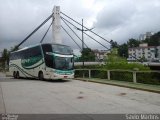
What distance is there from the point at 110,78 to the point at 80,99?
12.8m

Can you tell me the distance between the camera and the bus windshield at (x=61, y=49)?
26.8m

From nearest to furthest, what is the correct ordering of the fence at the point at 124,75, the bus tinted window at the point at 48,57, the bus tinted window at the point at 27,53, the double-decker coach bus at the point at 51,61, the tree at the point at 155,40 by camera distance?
the fence at the point at 124,75, the double-decker coach bus at the point at 51,61, the bus tinted window at the point at 48,57, the bus tinted window at the point at 27,53, the tree at the point at 155,40

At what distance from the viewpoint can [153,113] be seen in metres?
10.1

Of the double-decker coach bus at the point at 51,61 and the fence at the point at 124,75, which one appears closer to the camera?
the fence at the point at 124,75

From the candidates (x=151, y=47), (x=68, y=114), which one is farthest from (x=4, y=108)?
(x=151, y=47)

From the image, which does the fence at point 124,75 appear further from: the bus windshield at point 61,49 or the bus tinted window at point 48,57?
the bus tinted window at point 48,57

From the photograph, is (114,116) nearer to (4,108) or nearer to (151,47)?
(4,108)

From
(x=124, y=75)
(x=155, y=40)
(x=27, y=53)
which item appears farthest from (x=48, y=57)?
(x=155, y=40)

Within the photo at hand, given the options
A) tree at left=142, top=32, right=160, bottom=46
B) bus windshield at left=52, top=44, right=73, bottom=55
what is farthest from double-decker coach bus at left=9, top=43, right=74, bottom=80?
tree at left=142, top=32, right=160, bottom=46

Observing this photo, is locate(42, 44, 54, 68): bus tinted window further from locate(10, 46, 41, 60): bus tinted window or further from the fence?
the fence

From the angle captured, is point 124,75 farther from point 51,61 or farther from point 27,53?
point 27,53

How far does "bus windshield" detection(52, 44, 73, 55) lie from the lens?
26.8 m

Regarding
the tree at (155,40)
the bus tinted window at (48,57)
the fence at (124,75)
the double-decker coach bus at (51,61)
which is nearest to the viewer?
the fence at (124,75)

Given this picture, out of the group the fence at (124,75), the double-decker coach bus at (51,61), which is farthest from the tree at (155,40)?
the double-decker coach bus at (51,61)
